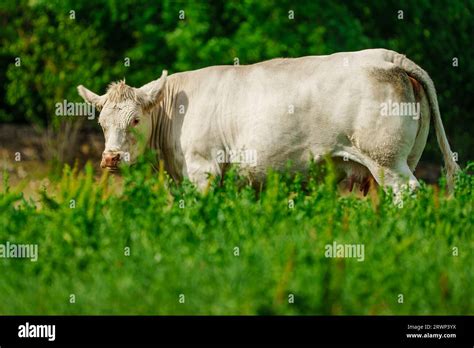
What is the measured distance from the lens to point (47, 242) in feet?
21.8

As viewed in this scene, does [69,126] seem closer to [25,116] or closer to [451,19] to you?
[25,116]

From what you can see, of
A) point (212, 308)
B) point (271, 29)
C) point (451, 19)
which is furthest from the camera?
point (451, 19)

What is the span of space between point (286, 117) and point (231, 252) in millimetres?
2721

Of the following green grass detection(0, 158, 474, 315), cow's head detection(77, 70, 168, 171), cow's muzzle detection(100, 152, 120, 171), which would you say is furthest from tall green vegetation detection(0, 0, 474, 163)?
green grass detection(0, 158, 474, 315)

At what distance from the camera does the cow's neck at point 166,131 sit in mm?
9320

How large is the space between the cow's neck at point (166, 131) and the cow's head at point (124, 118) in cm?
16

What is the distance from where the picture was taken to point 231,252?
629 cm

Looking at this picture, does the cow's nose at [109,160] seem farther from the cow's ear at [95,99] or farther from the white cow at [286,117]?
the cow's ear at [95,99]

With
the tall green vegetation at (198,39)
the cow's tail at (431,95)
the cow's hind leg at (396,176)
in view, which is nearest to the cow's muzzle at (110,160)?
the cow's hind leg at (396,176)

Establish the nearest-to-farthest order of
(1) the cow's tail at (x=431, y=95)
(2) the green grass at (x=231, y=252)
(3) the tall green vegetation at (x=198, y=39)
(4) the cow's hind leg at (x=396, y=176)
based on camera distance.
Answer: (2) the green grass at (x=231, y=252) < (4) the cow's hind leg at (x=396, y=176) < (1) the cow's tail at (x=431, y=95) < (3) the tall green vegetation at (x=198, y=39)

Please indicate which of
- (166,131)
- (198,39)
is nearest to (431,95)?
(166,131)

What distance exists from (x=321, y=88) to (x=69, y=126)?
10.7 m

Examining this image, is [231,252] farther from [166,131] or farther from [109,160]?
[166,131]
